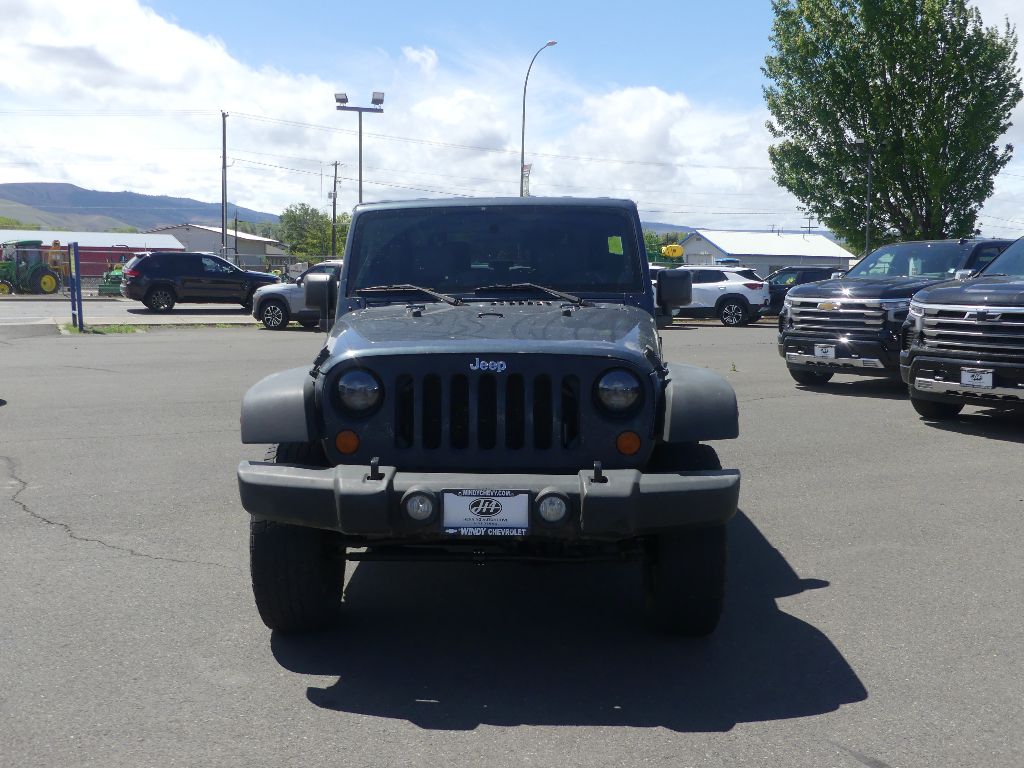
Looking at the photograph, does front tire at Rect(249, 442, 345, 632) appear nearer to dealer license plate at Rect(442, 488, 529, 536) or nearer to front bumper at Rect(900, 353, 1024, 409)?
dealer license plate at Rect(442, 488, 529, 536)

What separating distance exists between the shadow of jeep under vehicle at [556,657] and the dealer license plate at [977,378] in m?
4.67

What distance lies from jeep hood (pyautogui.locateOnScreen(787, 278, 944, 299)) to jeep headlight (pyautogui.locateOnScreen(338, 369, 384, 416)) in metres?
9.31

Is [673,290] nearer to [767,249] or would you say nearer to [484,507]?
[484,507]

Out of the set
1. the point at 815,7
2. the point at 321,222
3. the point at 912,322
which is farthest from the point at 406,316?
the point at 321,222

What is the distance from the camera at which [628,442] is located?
4125 millimetres

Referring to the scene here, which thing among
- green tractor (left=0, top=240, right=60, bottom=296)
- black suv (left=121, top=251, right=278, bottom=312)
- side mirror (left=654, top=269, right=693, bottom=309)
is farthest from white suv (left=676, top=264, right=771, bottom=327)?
green tractor (left=0, top=240, right=60, bottom=296)

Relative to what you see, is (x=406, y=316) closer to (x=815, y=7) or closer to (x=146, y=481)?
(x=146, y=481)

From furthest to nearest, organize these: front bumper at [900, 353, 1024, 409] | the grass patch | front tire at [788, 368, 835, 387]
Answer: the grass patch
front tire at [788, 368, 835, 387]
front bumper at [900, 353, 1024, 409]

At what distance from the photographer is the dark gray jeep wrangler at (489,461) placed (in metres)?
3.81

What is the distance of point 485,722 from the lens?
3660mm

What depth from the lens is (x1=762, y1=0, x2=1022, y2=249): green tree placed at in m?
38.3

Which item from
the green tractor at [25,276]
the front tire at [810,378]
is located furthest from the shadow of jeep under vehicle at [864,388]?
the green tractor at [25,276]

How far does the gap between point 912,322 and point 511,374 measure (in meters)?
7.09

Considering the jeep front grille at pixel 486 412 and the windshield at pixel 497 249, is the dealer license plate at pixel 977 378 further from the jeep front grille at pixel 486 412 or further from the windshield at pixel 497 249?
the jeep front grille at pixel 486 412
